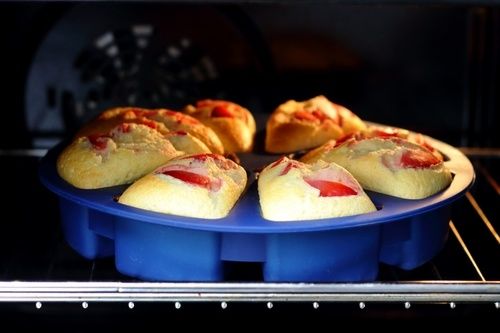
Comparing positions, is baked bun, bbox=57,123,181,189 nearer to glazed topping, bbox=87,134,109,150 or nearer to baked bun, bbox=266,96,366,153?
glazed topping, bbox=87,134,109,150

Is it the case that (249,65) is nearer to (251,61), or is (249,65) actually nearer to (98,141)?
(251,61)

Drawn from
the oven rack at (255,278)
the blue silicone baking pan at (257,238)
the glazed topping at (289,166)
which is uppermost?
the glazed topping at (289,166)

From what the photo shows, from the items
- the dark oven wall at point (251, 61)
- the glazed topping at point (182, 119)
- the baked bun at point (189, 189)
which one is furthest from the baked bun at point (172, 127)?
the dark oven wall at point (251, 61)

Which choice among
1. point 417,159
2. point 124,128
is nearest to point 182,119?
point 124,128

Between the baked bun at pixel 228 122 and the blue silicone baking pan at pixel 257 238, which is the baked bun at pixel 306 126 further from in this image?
the blue silicone baking pan at pixel 257 238

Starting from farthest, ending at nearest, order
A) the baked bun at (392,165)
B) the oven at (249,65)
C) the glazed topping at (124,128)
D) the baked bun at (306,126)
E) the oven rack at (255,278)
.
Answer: the oven at (249,65)
the baked bun at (306,126)
the glazed topping at (124,128)
the baked bun at (392,165)
the oven rack at (255,278)

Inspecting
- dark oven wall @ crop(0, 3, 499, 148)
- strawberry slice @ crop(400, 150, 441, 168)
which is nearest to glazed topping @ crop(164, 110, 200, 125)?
dark oven wall @ crop(0, 3, 499, 148)
